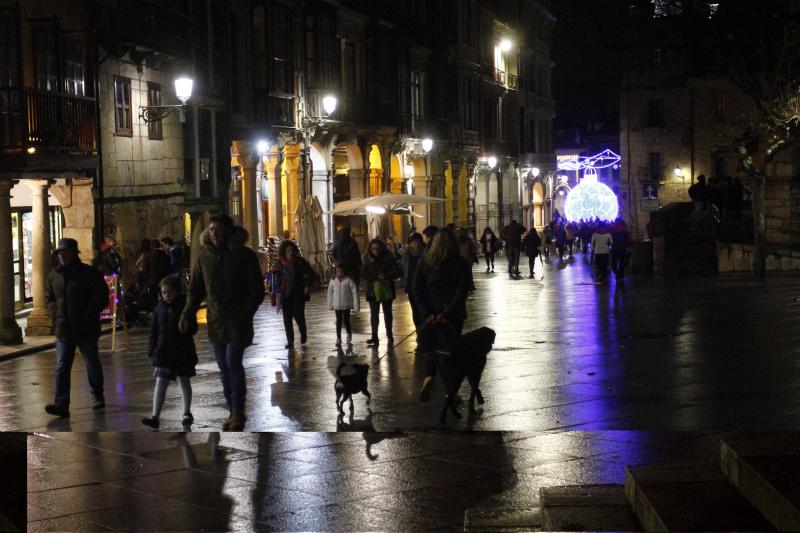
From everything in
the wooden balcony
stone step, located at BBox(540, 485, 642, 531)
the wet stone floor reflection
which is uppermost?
the wooden balcony

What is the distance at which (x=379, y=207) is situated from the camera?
36812mm

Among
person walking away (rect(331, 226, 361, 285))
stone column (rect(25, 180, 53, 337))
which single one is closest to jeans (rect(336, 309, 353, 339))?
person walking away (rect(331, 226, 361, 285))

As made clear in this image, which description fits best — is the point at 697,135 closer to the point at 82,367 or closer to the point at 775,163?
the point at 775,163

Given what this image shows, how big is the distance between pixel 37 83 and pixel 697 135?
2106 inches

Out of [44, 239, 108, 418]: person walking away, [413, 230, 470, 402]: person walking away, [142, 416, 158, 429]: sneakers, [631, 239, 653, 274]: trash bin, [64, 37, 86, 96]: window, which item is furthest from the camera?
[631, 239, 653, 274]: trash bin

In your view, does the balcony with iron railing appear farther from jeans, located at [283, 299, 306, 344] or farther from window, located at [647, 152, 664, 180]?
window, located at [647, 152, 664, 180]

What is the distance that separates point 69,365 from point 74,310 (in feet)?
Answer: 1.87

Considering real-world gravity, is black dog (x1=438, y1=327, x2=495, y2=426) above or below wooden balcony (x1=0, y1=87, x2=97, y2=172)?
below

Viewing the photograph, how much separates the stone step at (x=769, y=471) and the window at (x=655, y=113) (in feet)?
220

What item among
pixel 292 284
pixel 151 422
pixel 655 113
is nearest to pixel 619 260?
pixel 292 284

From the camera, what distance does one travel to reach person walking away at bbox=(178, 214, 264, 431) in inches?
476

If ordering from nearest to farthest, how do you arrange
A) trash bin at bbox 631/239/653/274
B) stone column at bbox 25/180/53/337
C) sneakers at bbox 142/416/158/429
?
sneakers at bbox 142/416/158/429, stone column at bbox 25/180/53/337, trash bin at bbox 631/239/653/274

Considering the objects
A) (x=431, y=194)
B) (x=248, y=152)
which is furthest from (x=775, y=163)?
(x=431, y=194)

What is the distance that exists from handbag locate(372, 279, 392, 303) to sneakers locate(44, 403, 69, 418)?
6.87m
